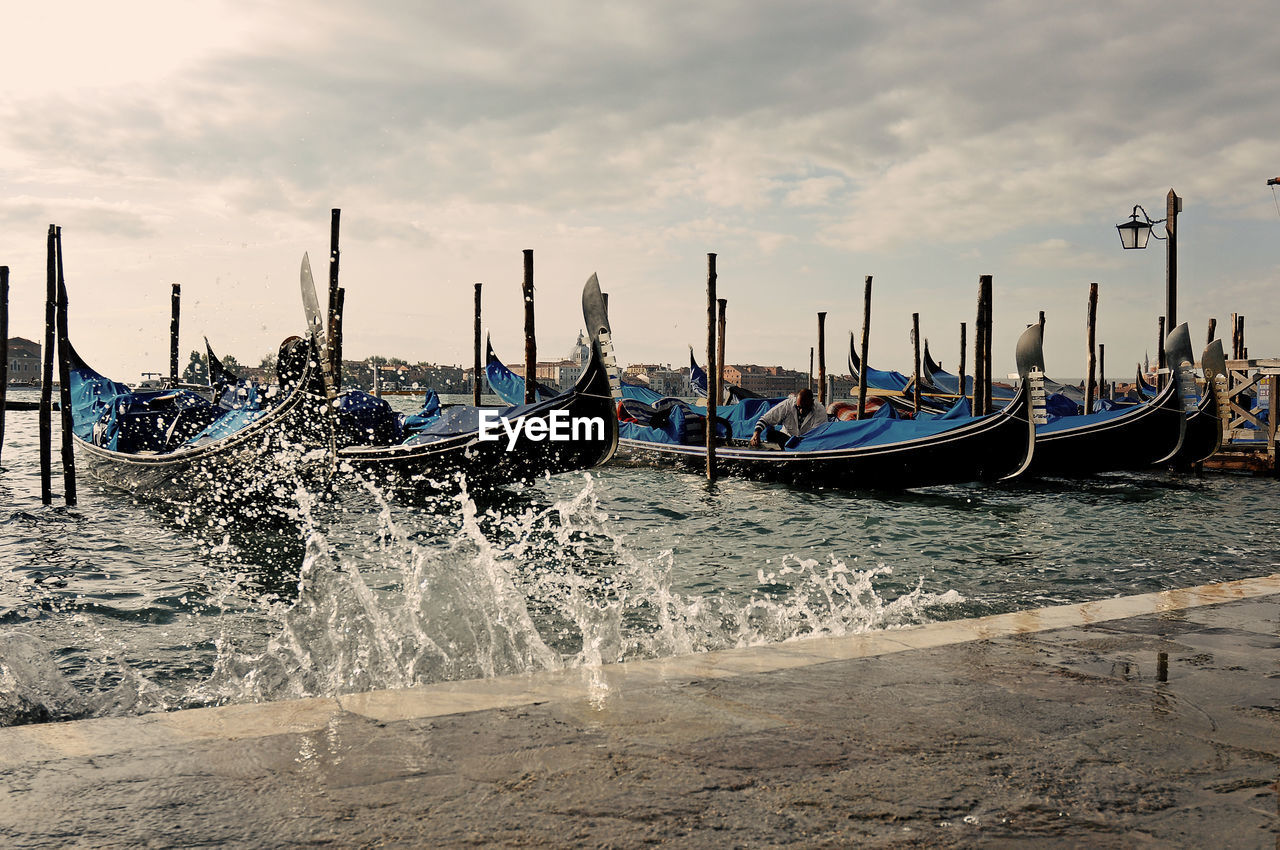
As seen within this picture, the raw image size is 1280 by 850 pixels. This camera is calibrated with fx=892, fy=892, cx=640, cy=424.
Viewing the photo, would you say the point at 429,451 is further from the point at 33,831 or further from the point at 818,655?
the point at 33,831

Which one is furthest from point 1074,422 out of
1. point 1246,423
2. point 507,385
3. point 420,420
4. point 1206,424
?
point 507,385

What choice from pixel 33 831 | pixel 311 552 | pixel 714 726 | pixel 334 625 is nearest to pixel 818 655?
pixel 714 726

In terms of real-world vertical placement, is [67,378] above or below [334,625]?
above

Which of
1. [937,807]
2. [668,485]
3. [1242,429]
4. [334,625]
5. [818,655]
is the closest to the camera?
[937,807]

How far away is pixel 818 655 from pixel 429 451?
9.40 meters

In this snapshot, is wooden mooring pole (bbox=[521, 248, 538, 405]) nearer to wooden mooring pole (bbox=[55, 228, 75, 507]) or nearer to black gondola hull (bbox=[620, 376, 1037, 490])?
black gondola hull (bbox=[620, 376, 1037, 490])

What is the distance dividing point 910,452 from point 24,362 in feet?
295

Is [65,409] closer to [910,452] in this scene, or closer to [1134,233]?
[910,452]

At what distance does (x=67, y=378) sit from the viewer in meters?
12.1

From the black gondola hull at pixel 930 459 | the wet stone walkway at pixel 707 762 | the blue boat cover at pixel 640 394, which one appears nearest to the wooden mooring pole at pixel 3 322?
the black gondola hull at pixel 930 459

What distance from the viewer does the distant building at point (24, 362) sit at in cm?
7760

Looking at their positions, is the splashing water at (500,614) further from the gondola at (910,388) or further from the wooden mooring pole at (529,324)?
the gondola at (910,388)

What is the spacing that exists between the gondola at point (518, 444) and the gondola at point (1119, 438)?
7749 millimetres

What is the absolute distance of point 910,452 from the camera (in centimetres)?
1191
